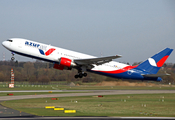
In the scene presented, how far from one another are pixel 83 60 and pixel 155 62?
1701cm

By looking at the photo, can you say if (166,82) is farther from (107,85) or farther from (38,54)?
(38,54)

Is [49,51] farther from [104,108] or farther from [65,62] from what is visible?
[104,108]

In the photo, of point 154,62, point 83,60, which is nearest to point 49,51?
point 83,60

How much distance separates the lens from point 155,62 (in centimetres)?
4978

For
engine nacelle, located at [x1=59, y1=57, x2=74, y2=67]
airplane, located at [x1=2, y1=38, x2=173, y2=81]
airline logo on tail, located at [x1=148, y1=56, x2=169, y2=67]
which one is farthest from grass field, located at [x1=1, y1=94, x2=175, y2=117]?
airline logo on tail, located at [x1=148, y1=56, x2=169, y2=67]

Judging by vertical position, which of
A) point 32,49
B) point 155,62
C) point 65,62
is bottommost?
point 65,62

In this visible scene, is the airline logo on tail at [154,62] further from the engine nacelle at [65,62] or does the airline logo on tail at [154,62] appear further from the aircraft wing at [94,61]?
the engine nacelle at [65,62]

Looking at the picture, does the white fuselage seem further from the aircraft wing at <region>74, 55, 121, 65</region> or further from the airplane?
the aircraft wing at <region>74, 55, 121, 65</region>

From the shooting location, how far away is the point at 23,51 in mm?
38656

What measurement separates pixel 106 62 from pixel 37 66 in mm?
68288

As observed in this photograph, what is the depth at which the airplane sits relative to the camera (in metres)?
38.8

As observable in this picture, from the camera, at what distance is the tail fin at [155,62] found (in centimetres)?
4922

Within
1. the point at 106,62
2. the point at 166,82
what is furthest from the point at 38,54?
the point at 166,82

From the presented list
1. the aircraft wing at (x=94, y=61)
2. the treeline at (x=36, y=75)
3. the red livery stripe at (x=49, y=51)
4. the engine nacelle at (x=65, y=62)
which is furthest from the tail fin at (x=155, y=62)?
the treeline at (x=36, y=75)
